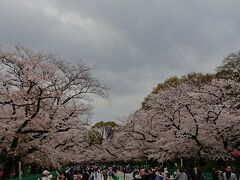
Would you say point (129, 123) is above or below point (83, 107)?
above

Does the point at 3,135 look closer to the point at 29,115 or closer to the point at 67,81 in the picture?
the point at 29,115

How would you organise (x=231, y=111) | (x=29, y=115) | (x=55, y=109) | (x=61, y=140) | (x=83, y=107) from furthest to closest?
(x=61, y=140)
(x=231, y=111)
(x=83, y=107)
(x=55, y=109)
(x=29, y=115)

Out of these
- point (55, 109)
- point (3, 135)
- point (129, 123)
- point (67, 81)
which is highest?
point (129, 123)

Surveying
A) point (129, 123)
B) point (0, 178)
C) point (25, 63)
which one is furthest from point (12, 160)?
point (129, 123)

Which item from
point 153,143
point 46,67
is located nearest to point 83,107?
point 46,67

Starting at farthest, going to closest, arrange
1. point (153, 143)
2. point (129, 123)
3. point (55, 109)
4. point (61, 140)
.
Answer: point (129, 123), point (153, 143), point (61, 140), point (55, 109)

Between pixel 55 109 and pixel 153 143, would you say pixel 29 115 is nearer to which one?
pixel 55 109

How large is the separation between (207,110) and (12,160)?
53.1 feet

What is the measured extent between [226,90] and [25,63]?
19700 millimetres

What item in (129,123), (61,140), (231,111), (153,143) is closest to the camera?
(231,111)

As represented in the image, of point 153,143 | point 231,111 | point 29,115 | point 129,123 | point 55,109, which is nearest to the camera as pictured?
point 29,115

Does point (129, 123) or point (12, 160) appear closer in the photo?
point (12, 160)

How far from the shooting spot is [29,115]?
2656 cm

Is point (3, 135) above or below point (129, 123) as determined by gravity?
below
